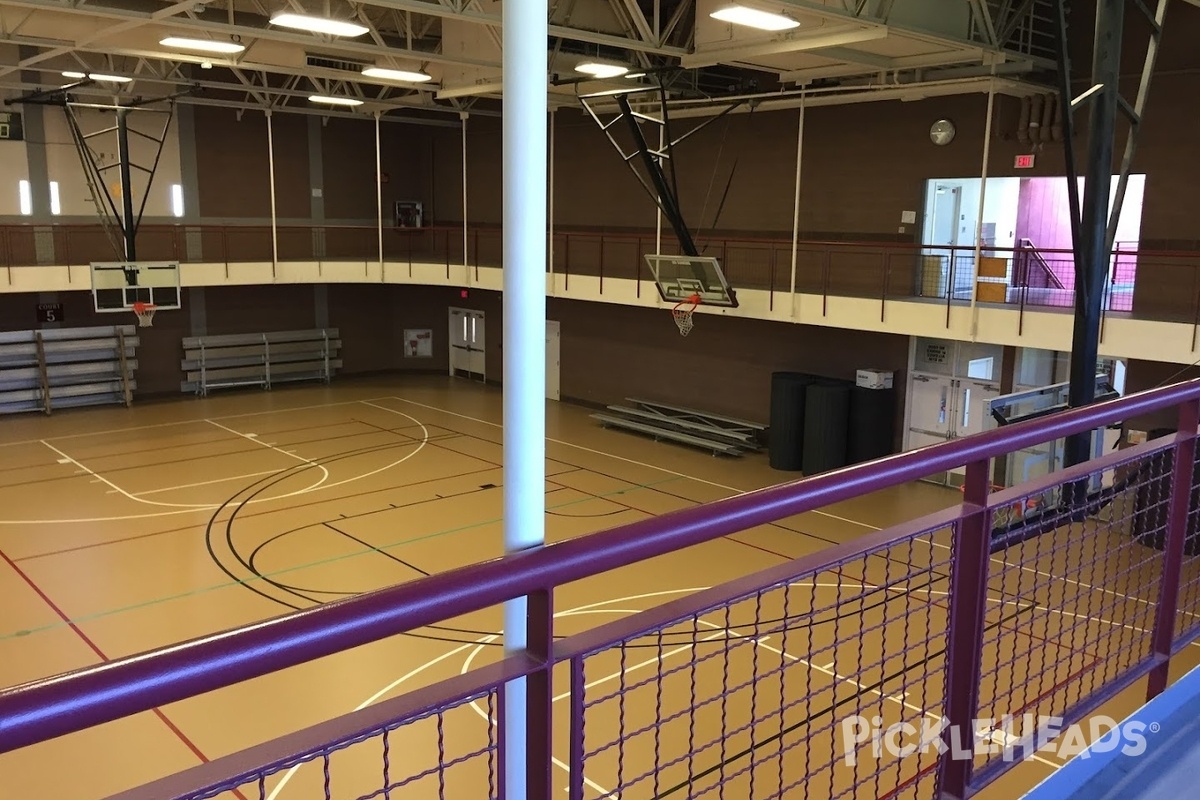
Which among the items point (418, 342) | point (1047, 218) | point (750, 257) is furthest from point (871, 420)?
point (418, 342)

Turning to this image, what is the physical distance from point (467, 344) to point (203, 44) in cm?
1402

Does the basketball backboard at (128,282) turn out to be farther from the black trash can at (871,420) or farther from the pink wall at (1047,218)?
the pink wall at (1047,218)

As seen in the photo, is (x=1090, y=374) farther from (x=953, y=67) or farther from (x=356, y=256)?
(x=356, y=256)

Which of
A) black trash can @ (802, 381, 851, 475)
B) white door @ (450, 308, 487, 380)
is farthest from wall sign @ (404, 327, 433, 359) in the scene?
black trash can @ (802, 381, 851, 475)

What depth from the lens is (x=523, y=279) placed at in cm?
231

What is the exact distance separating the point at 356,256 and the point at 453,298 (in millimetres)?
3057

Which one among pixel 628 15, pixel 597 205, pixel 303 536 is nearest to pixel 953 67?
pixel 628 15

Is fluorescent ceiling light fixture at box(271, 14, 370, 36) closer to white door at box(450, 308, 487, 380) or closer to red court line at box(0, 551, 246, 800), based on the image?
red court line at box(0, 551, 246, 800)

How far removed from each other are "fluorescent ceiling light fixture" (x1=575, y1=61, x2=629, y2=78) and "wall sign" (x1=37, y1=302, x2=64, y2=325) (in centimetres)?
1513

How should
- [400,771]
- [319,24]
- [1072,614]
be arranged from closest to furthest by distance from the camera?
[1072,614] < [400,771] < [319,24]

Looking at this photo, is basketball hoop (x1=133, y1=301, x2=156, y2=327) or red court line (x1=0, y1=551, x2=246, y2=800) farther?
basketball hoop (x1=133, y1=301, x2=156, y2=327)

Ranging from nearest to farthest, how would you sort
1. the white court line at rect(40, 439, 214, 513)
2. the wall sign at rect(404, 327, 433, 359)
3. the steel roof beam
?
the steel roof beam → the white court line at rect(40, 439, 214, 513) → the wall sign at rect(404, 327, 433, 359)

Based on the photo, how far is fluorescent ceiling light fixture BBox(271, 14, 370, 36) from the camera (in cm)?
1198

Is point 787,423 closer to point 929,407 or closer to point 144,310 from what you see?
point 929,407
